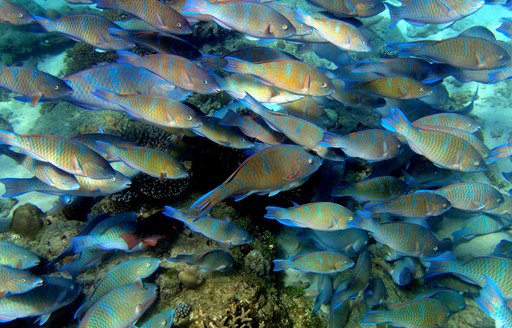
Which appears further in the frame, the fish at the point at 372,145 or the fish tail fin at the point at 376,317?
the fish at the point at 372,145

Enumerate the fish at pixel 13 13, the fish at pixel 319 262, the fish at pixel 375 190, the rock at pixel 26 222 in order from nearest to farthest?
the fish at pixel 319 262
the fish at pixel 375 190
the rock at pixel 26 222
the fish at pixel 13 13

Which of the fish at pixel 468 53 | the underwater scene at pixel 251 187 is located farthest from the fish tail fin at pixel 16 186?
the fish at pixel 468 53

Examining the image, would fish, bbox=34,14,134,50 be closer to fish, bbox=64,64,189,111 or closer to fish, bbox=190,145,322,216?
fish, bbox=64,64,189,111

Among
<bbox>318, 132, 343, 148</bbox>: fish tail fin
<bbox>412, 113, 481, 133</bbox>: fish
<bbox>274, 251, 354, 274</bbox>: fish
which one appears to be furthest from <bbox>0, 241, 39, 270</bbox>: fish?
<bbox>412, 113, 481, 133</bbox>: fish

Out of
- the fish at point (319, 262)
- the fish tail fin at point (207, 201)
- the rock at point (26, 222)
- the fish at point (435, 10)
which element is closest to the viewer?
the fish tail fin at point (207, 201)

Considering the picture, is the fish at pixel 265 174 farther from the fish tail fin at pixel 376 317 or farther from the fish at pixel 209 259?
the fish tail fin at pixel 376 317

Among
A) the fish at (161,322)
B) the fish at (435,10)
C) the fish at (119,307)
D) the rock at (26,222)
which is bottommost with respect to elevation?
the rock at (26,222)

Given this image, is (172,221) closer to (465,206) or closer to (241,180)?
(241,180)

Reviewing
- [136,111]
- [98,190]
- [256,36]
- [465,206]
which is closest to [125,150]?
[136,111]

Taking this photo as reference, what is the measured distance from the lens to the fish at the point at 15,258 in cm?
→ 342

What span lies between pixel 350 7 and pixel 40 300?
16.7ft

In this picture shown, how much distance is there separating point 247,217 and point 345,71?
2666mm

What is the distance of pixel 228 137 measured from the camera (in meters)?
3.56

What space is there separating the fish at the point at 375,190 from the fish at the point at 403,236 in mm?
631
